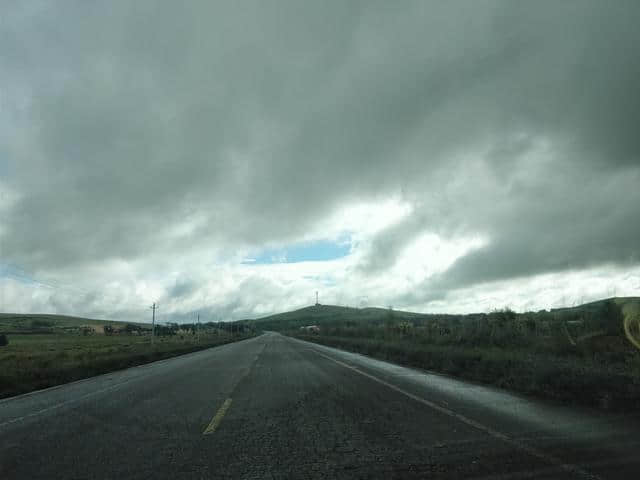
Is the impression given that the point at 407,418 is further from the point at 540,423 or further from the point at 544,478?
the point at 544,478

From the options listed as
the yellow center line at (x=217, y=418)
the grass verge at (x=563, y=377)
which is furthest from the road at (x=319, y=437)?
the grass verge at (x=563, y=377)

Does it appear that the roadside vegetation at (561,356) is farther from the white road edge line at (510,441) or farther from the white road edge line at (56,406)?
the white road edge line at (56,406)

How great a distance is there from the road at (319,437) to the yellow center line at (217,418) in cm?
2

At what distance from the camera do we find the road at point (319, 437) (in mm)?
4469

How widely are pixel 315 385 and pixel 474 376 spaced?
16.5ft

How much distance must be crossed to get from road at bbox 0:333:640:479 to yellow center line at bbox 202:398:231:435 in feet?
0.06

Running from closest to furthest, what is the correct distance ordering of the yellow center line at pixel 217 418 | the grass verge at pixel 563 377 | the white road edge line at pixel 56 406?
the yellow center line at pixel 217 418
the white road edge line at pixel 56 406
the grass verge at pixel 563 377

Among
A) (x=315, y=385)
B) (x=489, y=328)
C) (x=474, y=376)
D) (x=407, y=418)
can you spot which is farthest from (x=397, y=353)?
(x=407, y=418)

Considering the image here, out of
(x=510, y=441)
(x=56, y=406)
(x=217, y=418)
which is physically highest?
(x=510, y=441)

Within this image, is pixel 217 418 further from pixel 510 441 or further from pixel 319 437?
pixel 510 441

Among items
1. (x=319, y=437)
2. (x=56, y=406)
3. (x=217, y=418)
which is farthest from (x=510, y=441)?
(x=56, y=406)

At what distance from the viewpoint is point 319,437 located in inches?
229

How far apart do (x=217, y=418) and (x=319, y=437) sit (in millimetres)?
2327

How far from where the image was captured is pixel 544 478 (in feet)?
13.1
